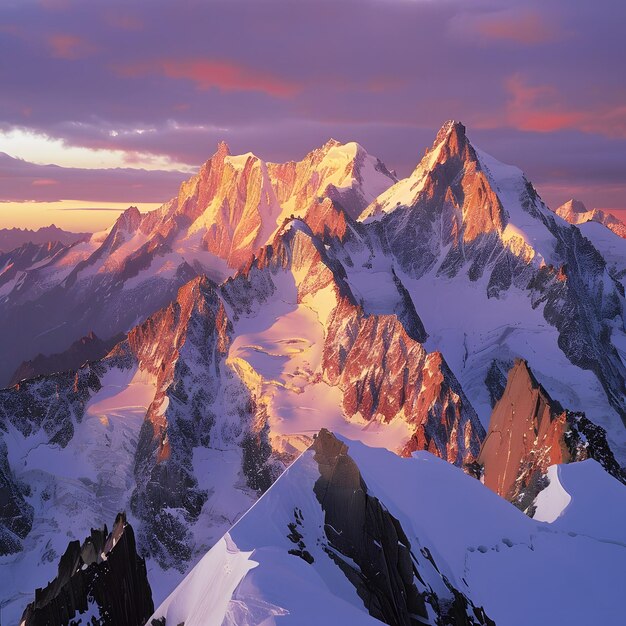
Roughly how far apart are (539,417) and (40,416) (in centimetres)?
15859

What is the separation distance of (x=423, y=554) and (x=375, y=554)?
3.48 meters

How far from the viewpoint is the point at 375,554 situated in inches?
1527

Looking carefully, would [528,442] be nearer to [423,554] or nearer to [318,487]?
[423,554]

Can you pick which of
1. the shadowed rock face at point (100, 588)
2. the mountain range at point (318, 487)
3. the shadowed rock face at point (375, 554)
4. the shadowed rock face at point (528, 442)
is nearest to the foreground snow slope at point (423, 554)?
the mountain range at point (318, 487)

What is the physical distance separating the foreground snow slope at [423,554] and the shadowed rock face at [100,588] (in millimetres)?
9573

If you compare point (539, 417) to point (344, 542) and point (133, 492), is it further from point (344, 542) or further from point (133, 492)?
point (133, 492)

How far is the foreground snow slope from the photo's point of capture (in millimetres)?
31359

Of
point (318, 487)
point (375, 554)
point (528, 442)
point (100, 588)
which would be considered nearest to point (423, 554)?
point (375, 554)

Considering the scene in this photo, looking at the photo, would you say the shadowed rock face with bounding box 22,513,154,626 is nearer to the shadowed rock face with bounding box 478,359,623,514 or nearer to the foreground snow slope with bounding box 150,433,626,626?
the foreground snow slope with bounding box 150,433,626,626

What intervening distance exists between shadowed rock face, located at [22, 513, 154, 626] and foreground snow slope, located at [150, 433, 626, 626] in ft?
31.4

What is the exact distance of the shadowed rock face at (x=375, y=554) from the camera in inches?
1432

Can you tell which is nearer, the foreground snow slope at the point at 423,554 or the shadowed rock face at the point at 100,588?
the foreground snow slope at the point at 423,554

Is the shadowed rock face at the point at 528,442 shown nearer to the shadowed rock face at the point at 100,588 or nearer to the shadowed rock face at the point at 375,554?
the shadowed rock face at the point at 375,554

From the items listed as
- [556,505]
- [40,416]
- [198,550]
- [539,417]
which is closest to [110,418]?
[40,416]
